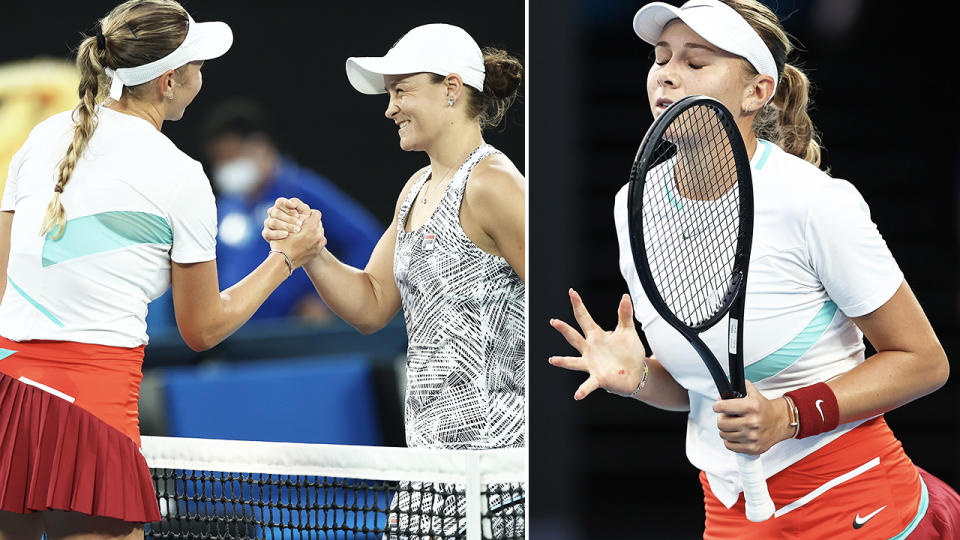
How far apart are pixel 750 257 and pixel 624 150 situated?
1886mm

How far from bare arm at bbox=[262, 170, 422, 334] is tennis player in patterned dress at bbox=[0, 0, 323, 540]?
0.35 m

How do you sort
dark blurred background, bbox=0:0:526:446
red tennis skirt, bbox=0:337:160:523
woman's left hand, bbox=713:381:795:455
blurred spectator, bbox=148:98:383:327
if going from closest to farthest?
woman's left hand, bbox=713:381:795:455, red tennis skirt, bbox=0:337:160:523, dark blurred background, bbox=0:0:526:446, blurred spectator, bbox=148:98:383:327

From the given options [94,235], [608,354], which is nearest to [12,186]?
[94,235]

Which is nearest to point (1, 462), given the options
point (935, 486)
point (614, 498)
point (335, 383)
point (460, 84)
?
point (460, 84)

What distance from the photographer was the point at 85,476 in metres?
1.82

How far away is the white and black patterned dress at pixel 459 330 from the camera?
84.8 inches

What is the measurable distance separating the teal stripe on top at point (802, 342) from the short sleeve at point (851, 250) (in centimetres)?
6

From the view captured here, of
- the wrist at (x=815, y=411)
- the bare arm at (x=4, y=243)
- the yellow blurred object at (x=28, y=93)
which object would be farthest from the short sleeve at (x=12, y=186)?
the yellow blurred object at (x=28, y=93)

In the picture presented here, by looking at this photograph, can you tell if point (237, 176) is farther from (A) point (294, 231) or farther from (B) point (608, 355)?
(B) point (608, 355)

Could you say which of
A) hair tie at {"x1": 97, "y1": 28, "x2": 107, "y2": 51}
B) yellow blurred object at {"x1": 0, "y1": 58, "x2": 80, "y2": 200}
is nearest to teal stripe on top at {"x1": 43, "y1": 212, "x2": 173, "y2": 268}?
hair tie at {"x1": 97, "y1": 28, "x2": 107, "y2": 51}

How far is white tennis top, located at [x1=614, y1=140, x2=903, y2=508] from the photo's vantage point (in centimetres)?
145

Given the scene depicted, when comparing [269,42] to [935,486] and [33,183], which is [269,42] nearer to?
[33,183]

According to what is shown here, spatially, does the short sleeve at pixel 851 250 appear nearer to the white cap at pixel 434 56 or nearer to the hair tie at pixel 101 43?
the white cap at pixel 434 56

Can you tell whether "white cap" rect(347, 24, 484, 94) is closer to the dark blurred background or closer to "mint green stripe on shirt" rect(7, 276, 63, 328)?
"mint green stripe on shirt" rect(7, 276, 63, 328)
